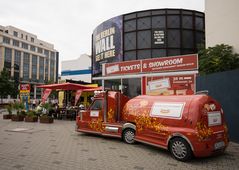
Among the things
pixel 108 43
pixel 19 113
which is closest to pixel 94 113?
pixel 19 113

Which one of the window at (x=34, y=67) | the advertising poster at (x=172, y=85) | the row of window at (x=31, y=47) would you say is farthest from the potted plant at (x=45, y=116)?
the window at (x=34, y=67)

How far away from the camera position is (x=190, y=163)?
6891mm

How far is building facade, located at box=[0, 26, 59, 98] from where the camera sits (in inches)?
3401

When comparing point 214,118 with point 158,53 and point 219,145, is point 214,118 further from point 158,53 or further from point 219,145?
point 158,53

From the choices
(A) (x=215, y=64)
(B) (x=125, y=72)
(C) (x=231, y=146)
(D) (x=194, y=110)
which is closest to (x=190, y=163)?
(D) (x=194, y=110)

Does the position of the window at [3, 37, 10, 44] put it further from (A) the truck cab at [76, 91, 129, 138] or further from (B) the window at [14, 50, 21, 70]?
(A) the truck cab at [76, 91, 129, 138]

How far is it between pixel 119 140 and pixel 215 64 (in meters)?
6.09

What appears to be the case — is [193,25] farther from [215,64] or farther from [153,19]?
[215,64]

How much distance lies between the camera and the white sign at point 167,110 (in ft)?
24.5

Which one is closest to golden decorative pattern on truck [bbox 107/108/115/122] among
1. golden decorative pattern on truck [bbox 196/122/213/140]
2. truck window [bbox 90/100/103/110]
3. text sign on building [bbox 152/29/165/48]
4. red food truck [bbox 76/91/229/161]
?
red food truck [bbox 76/91/229/161]

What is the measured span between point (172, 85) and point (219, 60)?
2718 millimetres

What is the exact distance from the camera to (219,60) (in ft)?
39.0

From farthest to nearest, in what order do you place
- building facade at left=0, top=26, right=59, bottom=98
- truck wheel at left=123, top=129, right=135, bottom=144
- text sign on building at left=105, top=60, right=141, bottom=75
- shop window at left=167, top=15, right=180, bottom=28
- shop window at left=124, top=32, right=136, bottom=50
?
building facade at left=0, top=26, right=59, bottom=98 < shop window at left=124, top=32, right=136, bottom=50 < shop window at left=167, top=15, right=180, bottom=28 < text sign on building at left=105, top=60, right=141, bottom=75 < truck wheel at left=123, top=129, right=135, bottom=144

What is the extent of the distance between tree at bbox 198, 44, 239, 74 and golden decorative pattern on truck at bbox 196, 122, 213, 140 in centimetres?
586
